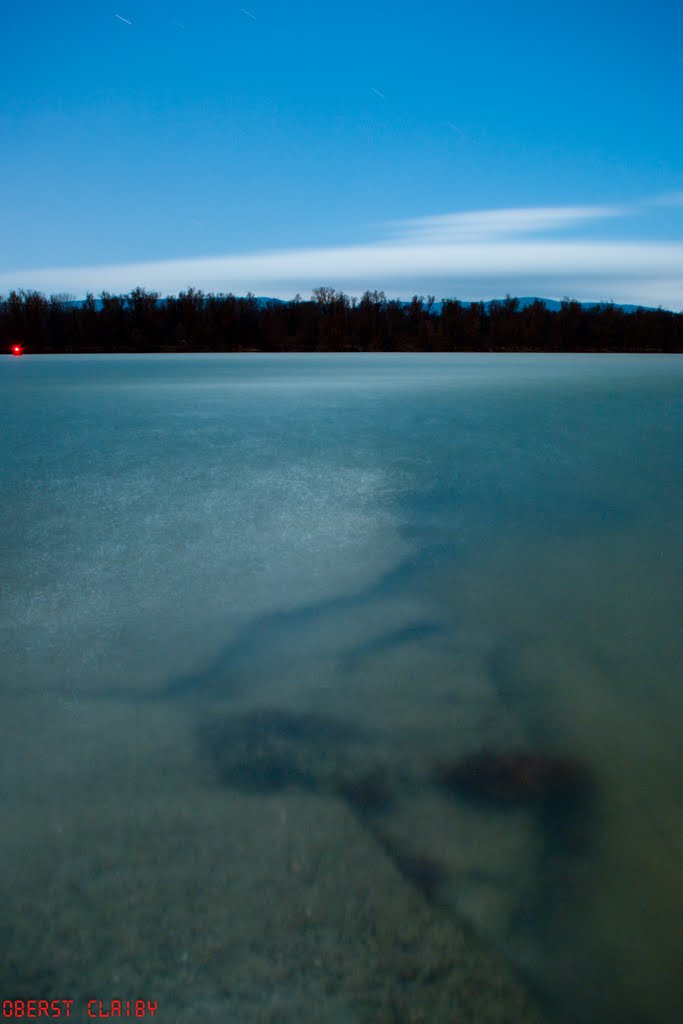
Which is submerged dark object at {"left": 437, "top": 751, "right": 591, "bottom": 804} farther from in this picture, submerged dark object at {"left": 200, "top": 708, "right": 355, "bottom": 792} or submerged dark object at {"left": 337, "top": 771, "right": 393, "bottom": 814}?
submerged dark object at {"left": 200, "top": 708, "right": 355, "bottom": 792}

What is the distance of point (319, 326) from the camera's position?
241 ft

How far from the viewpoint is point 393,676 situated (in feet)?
8.86

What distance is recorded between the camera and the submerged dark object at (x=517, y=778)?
2.02 metres

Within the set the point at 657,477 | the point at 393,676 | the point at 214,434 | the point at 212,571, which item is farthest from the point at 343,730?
the point at 214,434

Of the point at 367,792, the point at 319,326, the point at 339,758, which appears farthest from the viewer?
the point at 319,326

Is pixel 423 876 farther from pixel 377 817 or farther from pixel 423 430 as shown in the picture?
pixel 423 430

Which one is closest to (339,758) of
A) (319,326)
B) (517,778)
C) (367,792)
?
(367,792)

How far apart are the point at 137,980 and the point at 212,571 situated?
2468mm

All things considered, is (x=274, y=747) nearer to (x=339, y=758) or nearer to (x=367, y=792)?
(x=339, y=758)

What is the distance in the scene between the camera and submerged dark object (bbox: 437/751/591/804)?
6.62 ft

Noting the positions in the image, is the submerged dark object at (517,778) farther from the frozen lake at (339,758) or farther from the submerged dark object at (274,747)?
the submerged dark object at (274,747)

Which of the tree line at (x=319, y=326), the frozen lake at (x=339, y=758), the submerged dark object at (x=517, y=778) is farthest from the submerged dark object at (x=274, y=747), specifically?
the tree line at (x=319, y=326)

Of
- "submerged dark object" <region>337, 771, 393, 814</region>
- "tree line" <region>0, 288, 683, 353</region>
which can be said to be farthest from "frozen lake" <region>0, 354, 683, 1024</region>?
"tree line" <region>0, 288, 683, 353</region>

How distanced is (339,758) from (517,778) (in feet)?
1.76
